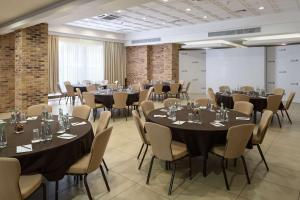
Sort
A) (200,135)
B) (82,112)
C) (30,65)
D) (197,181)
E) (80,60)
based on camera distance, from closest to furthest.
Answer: (200,135)
(197,181)
(82,112)
(30,65)
(80,60)

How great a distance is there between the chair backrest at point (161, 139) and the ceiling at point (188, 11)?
4.94 meters

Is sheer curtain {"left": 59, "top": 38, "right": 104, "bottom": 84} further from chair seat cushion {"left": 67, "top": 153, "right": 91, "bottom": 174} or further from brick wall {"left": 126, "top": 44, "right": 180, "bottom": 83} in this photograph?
chair seat cushion {"left": 67, "top": 153, "right": 91, "bottom": 174}

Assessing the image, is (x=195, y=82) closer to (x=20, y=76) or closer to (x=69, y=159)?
(x=20, y=76)

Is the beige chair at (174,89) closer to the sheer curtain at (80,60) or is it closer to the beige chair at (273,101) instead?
the sheer curtain at (80,60)

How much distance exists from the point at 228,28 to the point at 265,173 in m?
7.38

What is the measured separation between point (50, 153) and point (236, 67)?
12.0m

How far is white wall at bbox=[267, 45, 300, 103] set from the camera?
11.0 metres

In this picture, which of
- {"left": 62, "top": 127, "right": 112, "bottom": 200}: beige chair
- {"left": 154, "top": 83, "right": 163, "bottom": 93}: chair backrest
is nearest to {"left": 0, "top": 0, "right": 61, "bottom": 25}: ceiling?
{"left": 62, "top": 127, "right": 112, "bottom": 200}: beige chair

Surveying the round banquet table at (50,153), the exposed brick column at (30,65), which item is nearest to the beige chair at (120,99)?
the exposed brick column at (30,65)

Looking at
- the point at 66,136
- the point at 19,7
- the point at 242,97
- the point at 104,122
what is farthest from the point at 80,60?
the point at 66,136

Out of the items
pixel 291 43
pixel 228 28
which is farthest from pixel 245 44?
pixel 228 28

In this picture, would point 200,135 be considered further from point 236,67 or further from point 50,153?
point 236,67

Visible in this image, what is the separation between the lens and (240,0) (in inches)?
271

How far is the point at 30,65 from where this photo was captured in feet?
24.3
